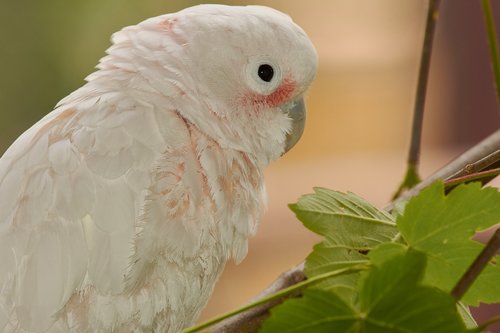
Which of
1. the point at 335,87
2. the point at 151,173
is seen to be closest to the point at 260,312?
the point at 151,173

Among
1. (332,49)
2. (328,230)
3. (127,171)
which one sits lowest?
(332,49)

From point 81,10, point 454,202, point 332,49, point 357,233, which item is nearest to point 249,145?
point 357,233

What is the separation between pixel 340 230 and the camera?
0.63m

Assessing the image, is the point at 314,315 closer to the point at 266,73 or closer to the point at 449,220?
the point at 449,220

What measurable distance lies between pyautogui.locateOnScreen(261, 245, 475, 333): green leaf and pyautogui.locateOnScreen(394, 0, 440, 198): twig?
2.09ft

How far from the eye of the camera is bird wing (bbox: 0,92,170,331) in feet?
2.95

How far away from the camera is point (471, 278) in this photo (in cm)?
49

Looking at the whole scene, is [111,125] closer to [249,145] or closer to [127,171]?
[127,171]

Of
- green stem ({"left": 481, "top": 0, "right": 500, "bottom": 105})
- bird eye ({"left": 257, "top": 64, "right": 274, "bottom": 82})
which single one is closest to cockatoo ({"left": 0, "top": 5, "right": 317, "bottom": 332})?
bird eye ({"left": 257, "top": 64, "right": 274, "bottom": 82})

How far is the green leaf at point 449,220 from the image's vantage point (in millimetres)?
530

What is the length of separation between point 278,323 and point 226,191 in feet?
1.82

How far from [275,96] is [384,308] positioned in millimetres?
657

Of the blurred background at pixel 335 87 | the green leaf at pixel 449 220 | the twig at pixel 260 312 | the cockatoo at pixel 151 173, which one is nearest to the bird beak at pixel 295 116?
the cockatoo at pixel 151 173

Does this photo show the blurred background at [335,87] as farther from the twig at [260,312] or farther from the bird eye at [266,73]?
the twig at [260,312]
